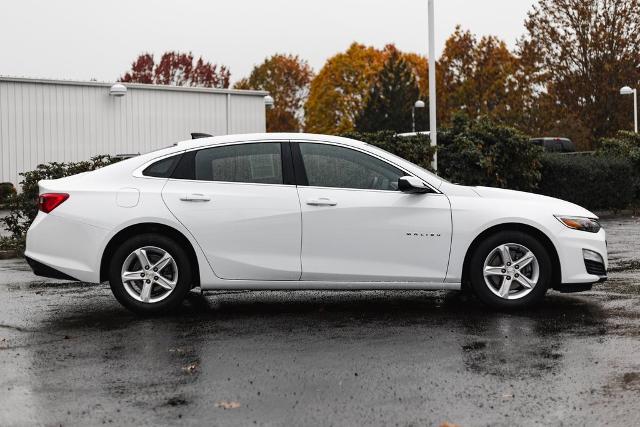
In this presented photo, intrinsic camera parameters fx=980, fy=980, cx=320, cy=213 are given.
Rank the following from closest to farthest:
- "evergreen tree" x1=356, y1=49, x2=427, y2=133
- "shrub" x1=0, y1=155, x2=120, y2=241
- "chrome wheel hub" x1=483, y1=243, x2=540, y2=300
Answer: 1. "chrome wheel hub" x1=483, y1=243, x2=540, y2=300
2. "shrub" x1=0, y1=155, x2=120, y2=241
3. "evergreen tree" x1=356, y1=49, x2=427, y2=133

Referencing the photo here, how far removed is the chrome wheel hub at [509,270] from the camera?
840 cm

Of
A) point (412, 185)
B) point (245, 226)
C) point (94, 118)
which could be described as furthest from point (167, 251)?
point (94, 118)

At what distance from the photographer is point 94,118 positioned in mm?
36656

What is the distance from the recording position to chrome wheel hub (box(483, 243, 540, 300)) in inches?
331

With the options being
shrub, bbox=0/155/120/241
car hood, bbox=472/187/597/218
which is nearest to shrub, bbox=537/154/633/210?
shrub, bbox=0/155/120/241

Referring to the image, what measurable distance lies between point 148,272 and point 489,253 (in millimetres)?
2910

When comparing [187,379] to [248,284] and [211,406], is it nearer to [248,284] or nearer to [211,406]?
[211,406]

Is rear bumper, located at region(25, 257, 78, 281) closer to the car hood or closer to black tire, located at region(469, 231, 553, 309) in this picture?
black tire, located at region(469, 231, 553, 309)

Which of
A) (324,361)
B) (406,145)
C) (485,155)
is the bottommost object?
(324,361)

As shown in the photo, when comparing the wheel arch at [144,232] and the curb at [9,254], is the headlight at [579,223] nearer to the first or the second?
the wheel arch at [144,232]

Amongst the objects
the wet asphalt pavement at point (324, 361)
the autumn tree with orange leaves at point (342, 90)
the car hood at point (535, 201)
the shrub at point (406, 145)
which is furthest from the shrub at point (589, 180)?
the autumn tree with orange leaves at point (342, 90)

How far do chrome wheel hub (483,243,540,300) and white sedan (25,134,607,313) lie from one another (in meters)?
0.01

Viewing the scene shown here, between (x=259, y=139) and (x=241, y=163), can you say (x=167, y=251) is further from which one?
(x=259, y=139)

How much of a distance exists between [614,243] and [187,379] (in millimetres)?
10876
